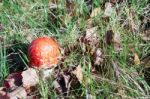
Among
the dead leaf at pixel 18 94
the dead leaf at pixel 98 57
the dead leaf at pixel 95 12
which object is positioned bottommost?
the dead leaf at pixel 18 94

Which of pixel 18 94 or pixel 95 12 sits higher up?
pixel 95 12

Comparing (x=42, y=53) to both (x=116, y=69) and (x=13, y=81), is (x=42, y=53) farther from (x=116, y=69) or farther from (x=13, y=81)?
(x=116, y=69)

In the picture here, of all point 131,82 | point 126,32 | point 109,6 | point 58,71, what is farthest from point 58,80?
point 109,6

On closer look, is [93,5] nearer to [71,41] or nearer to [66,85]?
[71,41]

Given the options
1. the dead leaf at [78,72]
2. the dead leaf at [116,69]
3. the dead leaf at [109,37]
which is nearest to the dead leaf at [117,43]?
the dead leaf at [109,37]

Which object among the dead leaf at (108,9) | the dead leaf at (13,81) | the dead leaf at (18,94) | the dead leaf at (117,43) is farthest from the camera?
the dead leaf at (108,9)

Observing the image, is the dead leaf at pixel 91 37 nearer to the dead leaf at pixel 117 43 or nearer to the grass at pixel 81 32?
the grass at pixel 81 32

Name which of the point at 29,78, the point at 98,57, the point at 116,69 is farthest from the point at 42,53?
the point at 116,69
